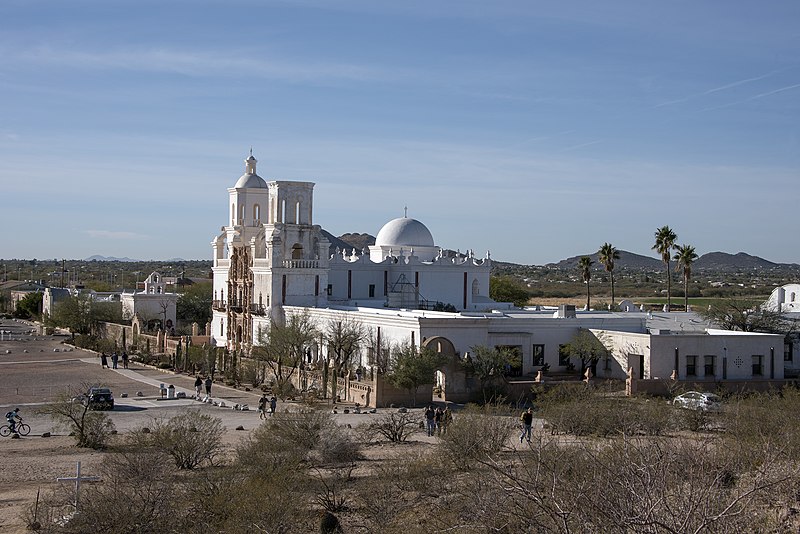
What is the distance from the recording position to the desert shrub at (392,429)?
30453 mm

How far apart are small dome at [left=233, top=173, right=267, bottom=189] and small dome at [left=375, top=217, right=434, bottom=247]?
821cm

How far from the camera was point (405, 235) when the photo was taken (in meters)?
62.6

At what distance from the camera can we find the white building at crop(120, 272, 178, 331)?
6981 centimetres

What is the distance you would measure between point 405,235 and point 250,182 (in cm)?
1006

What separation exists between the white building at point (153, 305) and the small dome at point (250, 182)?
1359 centimetres

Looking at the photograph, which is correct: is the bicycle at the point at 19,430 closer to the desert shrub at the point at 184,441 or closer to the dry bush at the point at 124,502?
the desert shrub at the point at 184,441

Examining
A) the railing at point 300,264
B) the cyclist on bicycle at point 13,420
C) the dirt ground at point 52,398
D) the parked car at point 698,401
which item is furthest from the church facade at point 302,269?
the parked car at point 698,401

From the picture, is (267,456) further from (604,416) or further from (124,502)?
(604,416)

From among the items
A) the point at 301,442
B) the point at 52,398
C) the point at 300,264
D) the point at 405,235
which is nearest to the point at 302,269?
the point at 300,264

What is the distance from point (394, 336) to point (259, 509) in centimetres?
2658

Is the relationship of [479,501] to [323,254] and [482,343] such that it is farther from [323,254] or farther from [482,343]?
[323,254]

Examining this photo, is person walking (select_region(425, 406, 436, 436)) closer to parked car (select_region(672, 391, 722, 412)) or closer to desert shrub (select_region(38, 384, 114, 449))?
parked car (select_region(672, 391, 722, 412))

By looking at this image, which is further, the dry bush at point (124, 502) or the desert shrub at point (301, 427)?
the desert shrub at point (301, 427)

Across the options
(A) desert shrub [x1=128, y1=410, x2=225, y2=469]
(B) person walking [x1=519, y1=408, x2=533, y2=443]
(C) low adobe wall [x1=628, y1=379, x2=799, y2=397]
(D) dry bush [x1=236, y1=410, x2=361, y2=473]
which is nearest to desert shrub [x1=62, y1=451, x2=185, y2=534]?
(D) dry bush [x1=236, y1=410, x2=361, y2=473]
